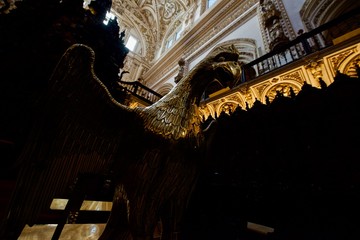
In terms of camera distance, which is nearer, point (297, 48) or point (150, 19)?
point (297, 48)

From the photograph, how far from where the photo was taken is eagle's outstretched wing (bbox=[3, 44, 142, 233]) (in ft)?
1.70

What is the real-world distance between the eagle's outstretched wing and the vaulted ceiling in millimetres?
12362

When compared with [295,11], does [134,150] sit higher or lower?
lower

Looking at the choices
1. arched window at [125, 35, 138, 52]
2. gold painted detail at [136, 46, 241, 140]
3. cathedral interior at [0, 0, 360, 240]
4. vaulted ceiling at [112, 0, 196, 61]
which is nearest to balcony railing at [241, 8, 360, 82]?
cathedral interior at [0, 0, 360, 240]

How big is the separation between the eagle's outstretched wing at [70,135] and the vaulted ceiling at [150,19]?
1236 cm

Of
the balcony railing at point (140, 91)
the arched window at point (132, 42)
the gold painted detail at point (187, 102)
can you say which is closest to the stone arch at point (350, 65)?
the gold painted detail at point (187, 102)

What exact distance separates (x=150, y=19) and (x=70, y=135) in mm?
14978

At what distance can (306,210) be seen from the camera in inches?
37.4

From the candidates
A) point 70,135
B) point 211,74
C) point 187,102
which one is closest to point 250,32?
point 211,74

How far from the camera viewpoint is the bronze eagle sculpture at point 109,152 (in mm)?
532

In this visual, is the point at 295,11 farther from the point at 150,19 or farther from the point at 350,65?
the point at 150,19

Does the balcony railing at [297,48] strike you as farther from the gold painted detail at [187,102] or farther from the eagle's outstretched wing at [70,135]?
the eagle's outstretched wing at [70,135]

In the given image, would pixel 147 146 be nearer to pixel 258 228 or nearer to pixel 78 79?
pixel 78 79

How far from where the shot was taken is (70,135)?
0.58m
